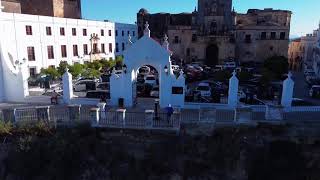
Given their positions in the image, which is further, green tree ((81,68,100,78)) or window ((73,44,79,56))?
window ((73,44,79,56))

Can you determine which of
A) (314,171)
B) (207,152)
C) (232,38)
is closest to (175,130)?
(207,152)

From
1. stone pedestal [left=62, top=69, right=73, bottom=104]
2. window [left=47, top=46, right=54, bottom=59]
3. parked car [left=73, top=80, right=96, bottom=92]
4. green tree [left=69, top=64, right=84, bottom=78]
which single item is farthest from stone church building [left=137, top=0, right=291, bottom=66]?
stone pedestal [left=62, top=69, right=73, bottom=104]

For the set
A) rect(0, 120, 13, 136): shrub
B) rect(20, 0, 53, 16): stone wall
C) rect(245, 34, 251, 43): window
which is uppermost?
rect(20, 0, 53, 16): stone wall

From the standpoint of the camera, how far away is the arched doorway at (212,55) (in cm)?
4659

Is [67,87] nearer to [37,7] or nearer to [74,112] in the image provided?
[74,112]

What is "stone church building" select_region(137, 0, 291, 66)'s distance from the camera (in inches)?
1789

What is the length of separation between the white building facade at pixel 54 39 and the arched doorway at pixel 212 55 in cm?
1547

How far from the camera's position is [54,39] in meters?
33.7

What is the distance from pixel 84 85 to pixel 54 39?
11.0 meters

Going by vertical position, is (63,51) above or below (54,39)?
below

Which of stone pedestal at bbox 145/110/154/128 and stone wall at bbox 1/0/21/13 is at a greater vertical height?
stone wall at bbox 1/0/21/13

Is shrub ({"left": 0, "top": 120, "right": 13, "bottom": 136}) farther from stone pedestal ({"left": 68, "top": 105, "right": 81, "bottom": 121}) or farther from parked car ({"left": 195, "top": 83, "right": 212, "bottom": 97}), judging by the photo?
parked car ({"left": 195, "top": 83, "right": 212, "bottom": 97})

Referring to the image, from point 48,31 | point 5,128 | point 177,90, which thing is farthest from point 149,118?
point 48,31

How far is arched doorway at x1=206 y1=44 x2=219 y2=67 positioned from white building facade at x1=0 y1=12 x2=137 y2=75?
1547cm
